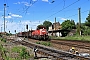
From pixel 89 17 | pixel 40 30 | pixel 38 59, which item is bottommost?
pixel 38 59

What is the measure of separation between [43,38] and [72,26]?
7702 centimetres

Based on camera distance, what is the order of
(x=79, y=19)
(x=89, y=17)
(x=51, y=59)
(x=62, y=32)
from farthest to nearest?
(x=89, y=17) → (x=62, y=32) → (x=79, y=19) → (x=51, y=59)

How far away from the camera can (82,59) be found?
14336 mm

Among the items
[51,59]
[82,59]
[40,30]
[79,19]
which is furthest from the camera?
[79,19]

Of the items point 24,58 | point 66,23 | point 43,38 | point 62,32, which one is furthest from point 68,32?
point 24,58

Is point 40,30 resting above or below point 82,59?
above

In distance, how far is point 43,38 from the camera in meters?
49.7

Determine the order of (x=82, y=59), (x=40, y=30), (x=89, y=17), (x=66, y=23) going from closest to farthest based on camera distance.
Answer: (x=82, y=59), (x=40, y=30), (x=89, y=17), (x=66, y=23)

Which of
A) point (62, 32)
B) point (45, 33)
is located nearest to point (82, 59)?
point (45, 33)

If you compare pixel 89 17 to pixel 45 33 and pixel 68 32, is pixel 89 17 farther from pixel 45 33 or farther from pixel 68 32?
pixel 45 33

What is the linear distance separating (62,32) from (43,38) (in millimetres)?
31280

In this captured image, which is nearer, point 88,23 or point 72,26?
point 88,23

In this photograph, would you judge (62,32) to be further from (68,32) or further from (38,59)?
(38,59)

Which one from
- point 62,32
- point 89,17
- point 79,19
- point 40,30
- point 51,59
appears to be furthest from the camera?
point 89,17
